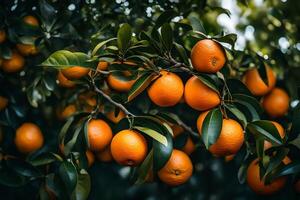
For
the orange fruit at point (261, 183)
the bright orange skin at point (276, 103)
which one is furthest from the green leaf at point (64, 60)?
the bright orange skin at point (276, 103)

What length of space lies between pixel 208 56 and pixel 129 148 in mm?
370

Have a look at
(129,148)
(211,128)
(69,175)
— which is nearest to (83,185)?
(69,175)

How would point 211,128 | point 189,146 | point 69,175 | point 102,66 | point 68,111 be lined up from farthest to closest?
point 68,111, point 189,146, point 102,66, point 69,175, point 211,128

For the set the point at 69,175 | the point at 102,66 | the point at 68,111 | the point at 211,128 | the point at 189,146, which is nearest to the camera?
the point at 211,128

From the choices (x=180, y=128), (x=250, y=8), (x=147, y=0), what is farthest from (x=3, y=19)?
(x=250, y=8)

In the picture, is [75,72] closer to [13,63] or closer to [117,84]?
[117,84]

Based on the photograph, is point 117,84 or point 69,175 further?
point 117,84

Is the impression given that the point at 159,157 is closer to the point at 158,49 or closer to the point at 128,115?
the point at 128,115

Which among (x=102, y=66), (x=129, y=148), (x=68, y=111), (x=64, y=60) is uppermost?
(x=64, y=60)

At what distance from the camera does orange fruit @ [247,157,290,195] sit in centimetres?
139

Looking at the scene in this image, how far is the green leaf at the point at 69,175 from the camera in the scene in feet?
4.33

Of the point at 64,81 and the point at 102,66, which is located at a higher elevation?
the point at 102,66

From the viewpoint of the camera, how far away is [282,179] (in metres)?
1.40

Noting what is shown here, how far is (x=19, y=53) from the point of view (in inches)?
65.4
